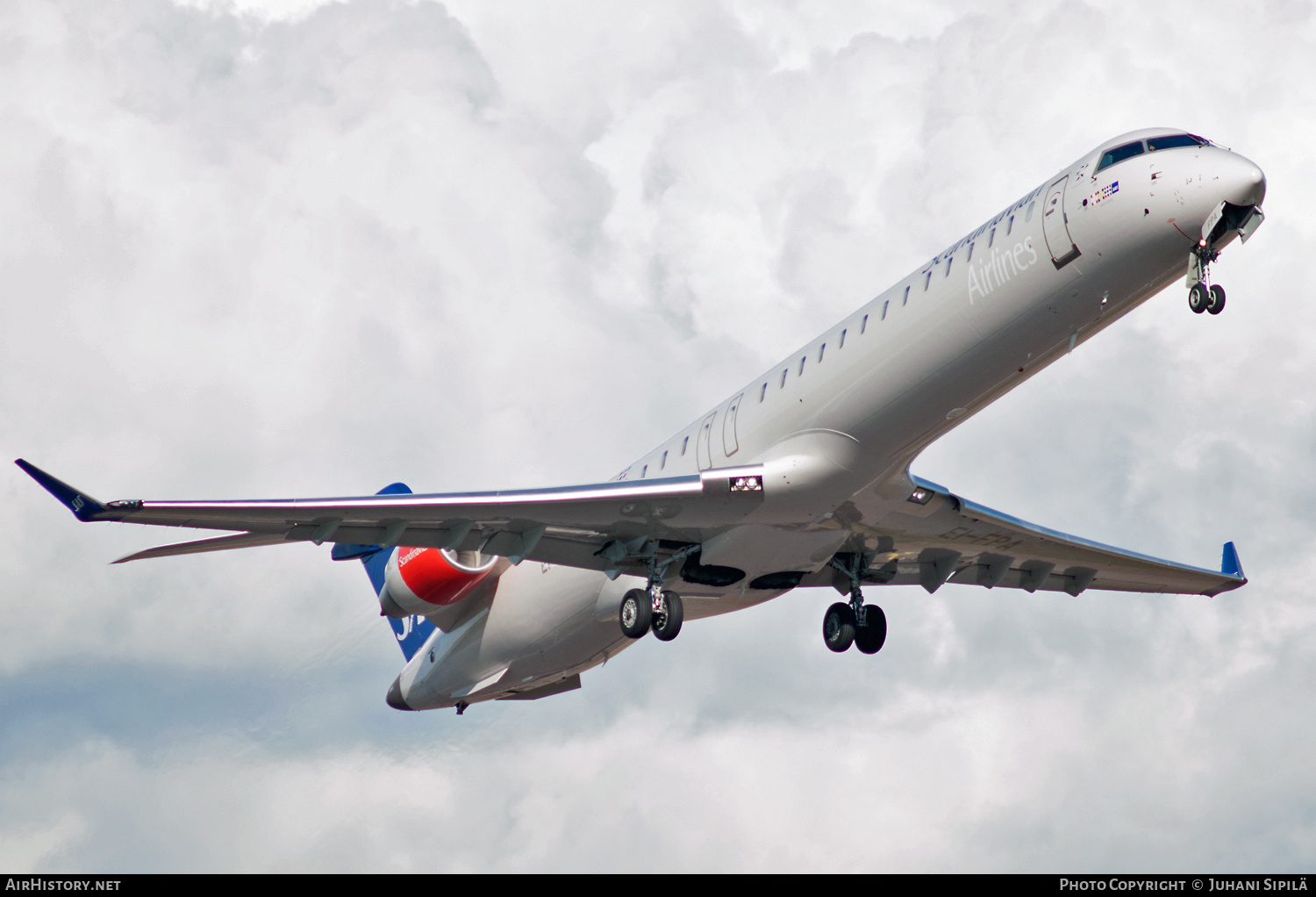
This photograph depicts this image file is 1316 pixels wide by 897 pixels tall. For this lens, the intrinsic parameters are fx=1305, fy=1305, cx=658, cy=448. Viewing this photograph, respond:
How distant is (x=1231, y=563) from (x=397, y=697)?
784 inches

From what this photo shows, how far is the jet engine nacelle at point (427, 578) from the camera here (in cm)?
2666

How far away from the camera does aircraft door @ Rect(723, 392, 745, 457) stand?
2309 cm

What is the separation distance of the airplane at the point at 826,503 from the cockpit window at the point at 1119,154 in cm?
6

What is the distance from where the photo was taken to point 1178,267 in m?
18.5


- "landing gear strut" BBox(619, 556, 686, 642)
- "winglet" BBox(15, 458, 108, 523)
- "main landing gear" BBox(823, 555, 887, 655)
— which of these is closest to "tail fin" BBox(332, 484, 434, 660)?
"landing gear strut" BBox(619, 556, 686, 642)

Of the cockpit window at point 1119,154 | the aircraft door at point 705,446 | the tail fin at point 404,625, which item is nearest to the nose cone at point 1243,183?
the cockpit window at point 1119,154

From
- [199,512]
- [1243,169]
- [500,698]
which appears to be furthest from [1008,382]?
[500,698]

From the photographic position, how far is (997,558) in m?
28.2

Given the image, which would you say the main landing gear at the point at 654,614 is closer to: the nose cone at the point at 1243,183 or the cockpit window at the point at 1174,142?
the cockpit window at the point at 1174,142

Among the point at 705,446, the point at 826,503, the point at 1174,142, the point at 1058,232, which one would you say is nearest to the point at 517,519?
the point at 705,446

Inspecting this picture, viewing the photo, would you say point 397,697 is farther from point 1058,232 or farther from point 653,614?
point 1058,232

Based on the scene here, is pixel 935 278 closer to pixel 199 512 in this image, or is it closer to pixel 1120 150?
pixel 1120 150

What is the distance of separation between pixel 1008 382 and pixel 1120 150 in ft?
12.4

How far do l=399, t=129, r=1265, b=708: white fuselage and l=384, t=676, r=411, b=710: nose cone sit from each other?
6.47 m
